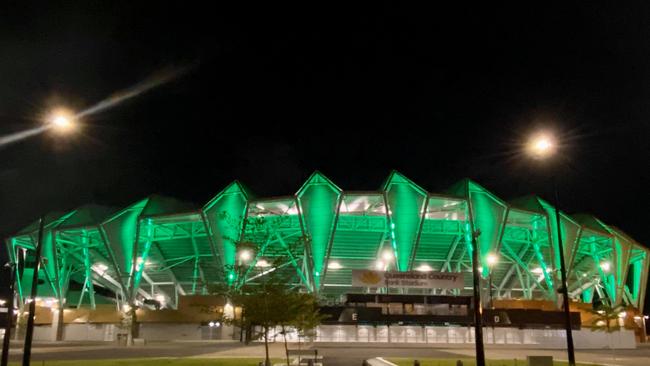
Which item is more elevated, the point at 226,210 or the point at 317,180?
the point at 317,180

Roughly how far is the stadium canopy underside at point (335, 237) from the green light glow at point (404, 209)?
12 cm

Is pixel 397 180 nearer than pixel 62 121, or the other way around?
pixel 62 121

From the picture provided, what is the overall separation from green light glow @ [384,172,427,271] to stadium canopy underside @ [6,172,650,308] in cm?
12

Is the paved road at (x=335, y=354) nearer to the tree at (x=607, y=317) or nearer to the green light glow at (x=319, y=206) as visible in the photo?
the tree at (x=607, y=317)

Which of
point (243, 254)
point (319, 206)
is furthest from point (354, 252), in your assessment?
point (243, 254)

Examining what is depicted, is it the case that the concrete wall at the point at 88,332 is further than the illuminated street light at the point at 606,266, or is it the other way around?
the illuminated street light at the point at 606,266

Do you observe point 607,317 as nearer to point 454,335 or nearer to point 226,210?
point 454,335

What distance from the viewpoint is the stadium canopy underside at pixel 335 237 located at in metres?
63.3

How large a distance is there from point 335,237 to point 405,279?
12442mm

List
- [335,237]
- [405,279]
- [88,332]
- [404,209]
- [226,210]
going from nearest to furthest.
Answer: [405,279] < [226,210] < [404,209] < [88,332] < [335,237]

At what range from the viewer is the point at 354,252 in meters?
74.6

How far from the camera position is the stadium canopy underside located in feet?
208

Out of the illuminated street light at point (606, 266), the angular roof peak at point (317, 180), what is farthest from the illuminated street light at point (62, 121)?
the illuminated street light at point (606, 266)

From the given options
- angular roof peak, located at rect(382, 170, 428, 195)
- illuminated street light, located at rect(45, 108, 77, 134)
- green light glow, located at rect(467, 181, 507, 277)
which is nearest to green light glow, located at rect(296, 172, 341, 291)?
angular roof peak, located at rect(382, 170, 428, 195)
